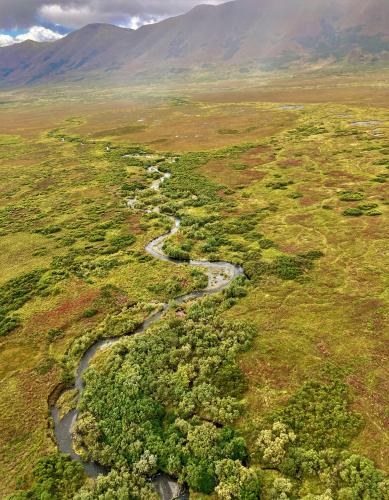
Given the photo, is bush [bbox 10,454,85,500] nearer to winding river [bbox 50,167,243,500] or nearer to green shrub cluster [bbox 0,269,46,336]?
winding river [bbox 50,167,243,500]

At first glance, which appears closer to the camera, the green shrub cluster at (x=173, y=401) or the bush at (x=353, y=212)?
the green shrub cluster at (x=173, y=401)

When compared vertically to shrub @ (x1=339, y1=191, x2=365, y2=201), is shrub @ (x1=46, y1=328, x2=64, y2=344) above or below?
above

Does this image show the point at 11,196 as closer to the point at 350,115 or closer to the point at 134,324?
the point at 134,324

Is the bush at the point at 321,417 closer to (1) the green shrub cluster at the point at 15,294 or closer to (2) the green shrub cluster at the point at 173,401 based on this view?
(2) the green shrub cluster at the point at 173,401

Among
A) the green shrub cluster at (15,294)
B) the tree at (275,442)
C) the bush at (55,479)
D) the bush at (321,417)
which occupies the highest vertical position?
the tree at (275,442)

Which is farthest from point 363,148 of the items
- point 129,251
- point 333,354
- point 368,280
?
point 333,354

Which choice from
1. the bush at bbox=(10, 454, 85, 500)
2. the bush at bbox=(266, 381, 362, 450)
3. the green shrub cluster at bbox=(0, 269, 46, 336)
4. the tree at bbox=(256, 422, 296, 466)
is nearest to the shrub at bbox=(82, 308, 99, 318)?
the green shrub cluster at bbox=(0, 269, 46, 336)

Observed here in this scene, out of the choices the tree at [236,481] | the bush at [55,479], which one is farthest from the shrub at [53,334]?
the tree at [236,481]
